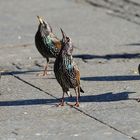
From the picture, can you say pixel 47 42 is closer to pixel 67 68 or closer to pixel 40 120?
pixel 67 68

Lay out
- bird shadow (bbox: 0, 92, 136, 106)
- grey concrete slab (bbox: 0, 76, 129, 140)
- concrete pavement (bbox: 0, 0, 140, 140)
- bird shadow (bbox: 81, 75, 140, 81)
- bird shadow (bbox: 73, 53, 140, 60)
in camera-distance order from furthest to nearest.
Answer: bird shadow (bbox: 73, 53, 140, 60) < bird shadow (bbox: 81, 75, 140, 81) < bird shadow (bbox: 0, 92, 136, 106) < concrete pavement (bbox: 0, 0, 140, 140) < grey concrete slab (bbox: 0, 76, 129, 140)

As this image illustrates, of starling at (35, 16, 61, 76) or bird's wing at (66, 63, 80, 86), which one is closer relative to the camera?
bird's wing at (66, 63, 80, 86)

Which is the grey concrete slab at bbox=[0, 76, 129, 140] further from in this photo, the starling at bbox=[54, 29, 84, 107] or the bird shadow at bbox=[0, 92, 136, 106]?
the starling at bbox=[54, 29, 84, 107]

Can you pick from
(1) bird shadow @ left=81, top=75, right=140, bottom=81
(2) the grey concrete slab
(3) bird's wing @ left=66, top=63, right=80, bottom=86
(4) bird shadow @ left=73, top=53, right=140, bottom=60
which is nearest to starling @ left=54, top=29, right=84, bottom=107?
(3) bird's wing @ left=66, top=63, right=80, bottom=86

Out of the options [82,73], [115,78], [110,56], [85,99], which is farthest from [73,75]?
[110,56]

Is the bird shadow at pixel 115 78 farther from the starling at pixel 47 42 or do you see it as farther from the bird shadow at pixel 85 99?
the bird shadow at pixel 85 99

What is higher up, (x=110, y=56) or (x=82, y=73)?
(x=110, y=56)

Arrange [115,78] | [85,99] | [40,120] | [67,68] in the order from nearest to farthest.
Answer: [40,120]
[67,68]
[85,99]
[115,78]

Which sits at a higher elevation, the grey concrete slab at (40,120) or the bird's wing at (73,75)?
the bird's wing at (73,75)

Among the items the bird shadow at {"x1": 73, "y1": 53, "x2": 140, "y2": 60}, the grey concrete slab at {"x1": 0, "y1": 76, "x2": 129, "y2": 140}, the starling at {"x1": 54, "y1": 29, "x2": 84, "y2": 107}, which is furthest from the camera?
the bird shadow at {"x1": 73, "y1": 53, "x2": 140, "y2": 60}

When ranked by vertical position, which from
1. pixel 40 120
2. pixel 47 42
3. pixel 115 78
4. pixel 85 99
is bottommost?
pixel 40 120

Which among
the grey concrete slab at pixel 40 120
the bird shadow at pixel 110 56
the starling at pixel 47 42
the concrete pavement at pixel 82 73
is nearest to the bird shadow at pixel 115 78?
the concrete pavement at pixel 82 73

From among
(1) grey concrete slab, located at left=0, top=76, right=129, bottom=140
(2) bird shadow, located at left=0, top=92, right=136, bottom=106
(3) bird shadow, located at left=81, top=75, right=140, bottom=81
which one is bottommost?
(1) grey concrete slab, located at left=0, top=76, right=129, bottom=140

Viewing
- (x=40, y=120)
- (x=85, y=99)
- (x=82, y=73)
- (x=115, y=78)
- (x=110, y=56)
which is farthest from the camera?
(x=110, y=56)
